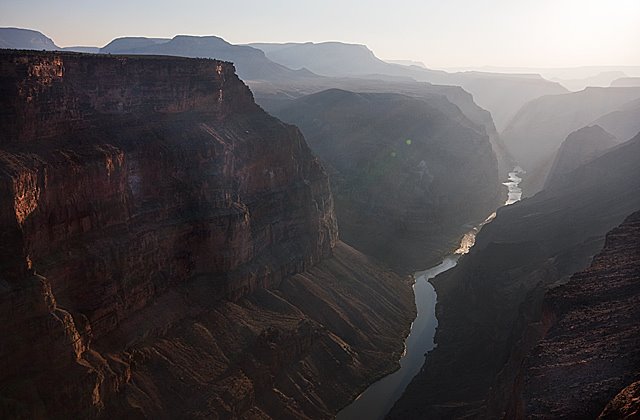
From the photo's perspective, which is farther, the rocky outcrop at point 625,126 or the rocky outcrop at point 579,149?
the rocky outcrop at point 625,126

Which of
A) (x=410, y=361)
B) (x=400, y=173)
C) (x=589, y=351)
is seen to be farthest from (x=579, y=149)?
(x=589, y=351)

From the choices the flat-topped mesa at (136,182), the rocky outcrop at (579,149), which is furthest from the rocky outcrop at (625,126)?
the flat-topped mesa at (136,182)

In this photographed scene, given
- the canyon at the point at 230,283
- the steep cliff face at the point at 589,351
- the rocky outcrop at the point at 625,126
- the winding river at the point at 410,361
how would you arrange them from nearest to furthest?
the steep cliff face at the point at 589,351 → the canyon at the point at 230,283 → the winding river at the point at 410,361 → the rocky outcrop at the point at 625,126

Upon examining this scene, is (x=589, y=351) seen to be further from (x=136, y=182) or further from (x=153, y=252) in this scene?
(x=136, y=182)

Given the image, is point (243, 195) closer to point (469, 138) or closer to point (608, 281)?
point (608, 281)

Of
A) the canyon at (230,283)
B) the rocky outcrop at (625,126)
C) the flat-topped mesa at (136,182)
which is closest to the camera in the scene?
the canyon at (230,283)

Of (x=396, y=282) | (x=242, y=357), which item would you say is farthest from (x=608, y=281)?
(x=396, y=282)

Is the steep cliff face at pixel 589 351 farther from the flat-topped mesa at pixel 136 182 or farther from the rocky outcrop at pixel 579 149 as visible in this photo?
the rocky outcrop at pixel 579 149
